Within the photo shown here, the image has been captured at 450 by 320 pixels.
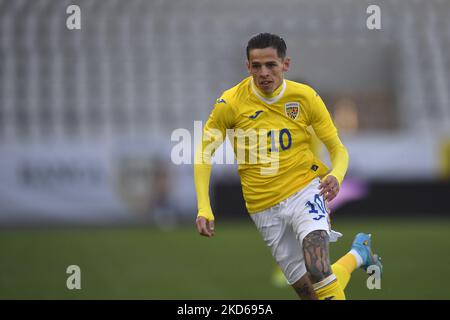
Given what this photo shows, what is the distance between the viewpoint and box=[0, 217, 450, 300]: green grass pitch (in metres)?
8.20

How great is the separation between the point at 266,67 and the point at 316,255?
1238 mm

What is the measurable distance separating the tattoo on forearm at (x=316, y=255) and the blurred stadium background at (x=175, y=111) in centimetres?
772

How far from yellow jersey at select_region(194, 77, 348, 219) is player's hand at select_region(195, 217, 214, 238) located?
0.52 feet

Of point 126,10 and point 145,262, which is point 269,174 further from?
point 126,10

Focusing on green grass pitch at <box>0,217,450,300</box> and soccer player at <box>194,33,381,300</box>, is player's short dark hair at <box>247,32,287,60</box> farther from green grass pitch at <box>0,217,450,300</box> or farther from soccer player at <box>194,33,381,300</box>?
green grass pitch at <box>0,217,450,300</box>

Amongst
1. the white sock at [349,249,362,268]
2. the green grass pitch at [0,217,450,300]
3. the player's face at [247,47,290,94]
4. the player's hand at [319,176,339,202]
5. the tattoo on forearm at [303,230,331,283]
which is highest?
the player's face at [247,47,290,94]

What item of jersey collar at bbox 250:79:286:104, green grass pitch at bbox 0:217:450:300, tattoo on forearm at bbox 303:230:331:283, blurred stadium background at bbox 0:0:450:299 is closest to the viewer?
tattoo on forearm at bbox 303:230:331:283

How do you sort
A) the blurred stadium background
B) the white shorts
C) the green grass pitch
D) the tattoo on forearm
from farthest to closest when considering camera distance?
the blurred stadium background < the green grass pitch < the white shorts < the tattoo on forearm

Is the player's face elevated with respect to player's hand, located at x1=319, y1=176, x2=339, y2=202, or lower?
elevated

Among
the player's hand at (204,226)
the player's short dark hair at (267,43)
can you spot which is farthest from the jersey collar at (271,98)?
the player's hand at (204,226)

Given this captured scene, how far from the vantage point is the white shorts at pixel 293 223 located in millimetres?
5324

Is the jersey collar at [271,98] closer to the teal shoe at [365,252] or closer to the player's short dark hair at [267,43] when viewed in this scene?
the player's short dark hair at [267,43]

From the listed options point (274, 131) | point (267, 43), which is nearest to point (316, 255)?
point (274, 131)

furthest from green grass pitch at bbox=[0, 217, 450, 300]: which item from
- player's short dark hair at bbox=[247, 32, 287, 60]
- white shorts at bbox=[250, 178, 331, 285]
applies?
player's short dark hair at bbox=[247, 32, 287, 60]
